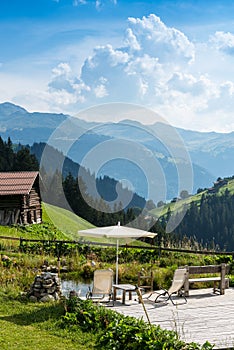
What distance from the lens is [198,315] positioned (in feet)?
35.4

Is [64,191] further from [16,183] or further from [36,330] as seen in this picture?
[36,330]

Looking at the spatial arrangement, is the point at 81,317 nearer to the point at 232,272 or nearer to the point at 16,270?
the point at 16,270

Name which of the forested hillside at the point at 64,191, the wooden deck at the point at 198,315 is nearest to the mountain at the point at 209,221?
the forested hillside at the point at 64,191

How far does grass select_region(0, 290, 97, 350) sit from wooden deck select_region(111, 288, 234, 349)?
1.54 metres

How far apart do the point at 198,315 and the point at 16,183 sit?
28061 millimetres

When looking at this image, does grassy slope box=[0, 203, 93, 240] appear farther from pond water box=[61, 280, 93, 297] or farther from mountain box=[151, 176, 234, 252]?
mountain box=[151, 176, 234, 252]

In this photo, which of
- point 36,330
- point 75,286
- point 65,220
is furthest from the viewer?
point 65,220

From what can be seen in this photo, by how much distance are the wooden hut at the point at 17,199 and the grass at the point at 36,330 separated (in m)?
24.9

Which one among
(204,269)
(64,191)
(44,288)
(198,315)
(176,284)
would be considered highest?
(64,191)

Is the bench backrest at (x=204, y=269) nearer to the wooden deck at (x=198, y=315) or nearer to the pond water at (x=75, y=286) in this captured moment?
the wooden deck at (x=198, y=315)

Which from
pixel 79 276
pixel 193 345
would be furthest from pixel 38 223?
pixel 193 345

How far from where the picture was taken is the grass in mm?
8570

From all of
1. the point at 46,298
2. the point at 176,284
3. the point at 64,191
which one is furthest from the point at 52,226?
the point at 176,284

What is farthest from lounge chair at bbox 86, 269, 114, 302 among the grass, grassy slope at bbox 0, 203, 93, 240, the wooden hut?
the wooden hut
